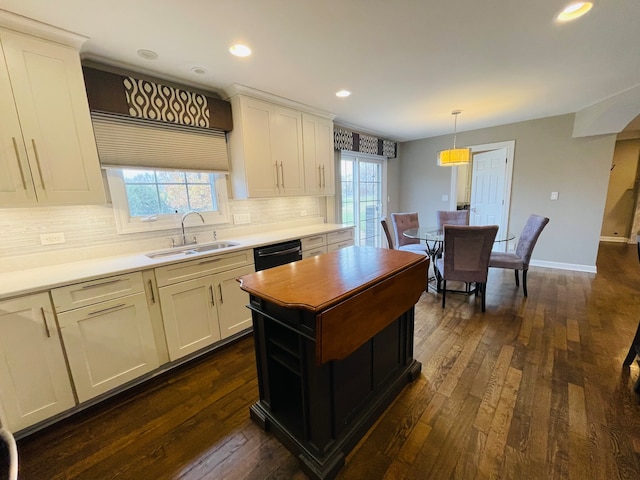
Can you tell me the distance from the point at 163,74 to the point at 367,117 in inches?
102

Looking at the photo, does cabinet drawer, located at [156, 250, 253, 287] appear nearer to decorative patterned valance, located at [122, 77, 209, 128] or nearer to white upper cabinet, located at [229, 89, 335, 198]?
white upper cabinet, located at [229, 89, 335, 198]

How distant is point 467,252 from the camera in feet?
9.18

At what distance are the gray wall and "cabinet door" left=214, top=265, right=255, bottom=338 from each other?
4.68 metres

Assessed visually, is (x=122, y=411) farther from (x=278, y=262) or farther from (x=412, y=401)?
(x=412, y=401)

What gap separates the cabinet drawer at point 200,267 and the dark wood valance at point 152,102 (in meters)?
1.28

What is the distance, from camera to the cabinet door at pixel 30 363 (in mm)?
1443

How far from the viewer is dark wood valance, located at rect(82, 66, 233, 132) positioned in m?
1.94

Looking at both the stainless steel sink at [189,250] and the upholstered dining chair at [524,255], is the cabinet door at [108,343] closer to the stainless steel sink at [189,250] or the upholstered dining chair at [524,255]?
the stainless steel sink at [189,250]

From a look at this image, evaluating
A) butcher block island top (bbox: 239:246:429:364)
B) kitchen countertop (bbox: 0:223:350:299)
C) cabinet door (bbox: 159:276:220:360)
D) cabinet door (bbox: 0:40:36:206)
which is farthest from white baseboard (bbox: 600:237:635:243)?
cabinet door (bbox: 0:40:36:206)

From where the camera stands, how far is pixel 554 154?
4105 millimetres

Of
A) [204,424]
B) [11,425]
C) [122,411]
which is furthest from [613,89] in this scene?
[11,425]

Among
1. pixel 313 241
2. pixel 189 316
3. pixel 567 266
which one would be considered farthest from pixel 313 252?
pixel 567 266

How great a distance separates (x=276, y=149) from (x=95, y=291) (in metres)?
2.09

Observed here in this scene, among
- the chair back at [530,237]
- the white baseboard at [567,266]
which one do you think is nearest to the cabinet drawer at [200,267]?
the chair back at [530,237]
